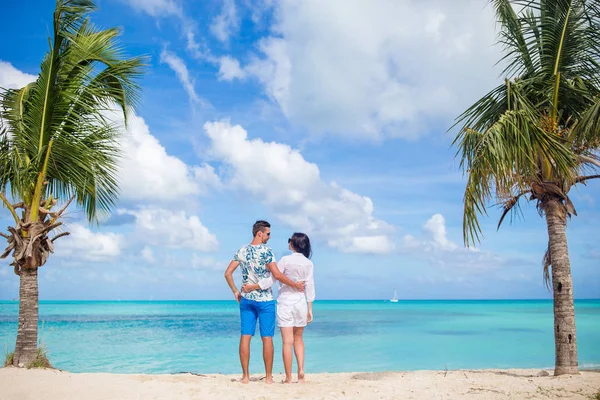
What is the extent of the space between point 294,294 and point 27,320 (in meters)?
4.33

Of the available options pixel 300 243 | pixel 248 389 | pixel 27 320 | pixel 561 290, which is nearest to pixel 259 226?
pixel 300 243

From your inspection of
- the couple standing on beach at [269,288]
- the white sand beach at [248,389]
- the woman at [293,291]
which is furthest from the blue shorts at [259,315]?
the white sand beach at [248,389]

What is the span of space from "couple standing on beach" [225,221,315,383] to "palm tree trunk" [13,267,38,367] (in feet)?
11.7

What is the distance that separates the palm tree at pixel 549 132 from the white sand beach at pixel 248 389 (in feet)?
6.09

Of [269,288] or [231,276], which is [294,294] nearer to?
[269,288]

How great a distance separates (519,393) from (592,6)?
248 inches

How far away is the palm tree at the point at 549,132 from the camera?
7.19 metres

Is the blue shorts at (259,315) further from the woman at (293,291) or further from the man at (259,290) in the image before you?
the woman at (293,291)

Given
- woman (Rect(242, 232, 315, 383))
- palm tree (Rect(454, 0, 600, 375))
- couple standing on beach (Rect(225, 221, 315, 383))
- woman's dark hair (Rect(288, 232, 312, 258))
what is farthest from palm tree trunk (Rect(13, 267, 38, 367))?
palm tree (Rect(454, 0, 600, 375))

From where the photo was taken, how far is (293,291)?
608 cm

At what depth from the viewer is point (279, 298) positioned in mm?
6090

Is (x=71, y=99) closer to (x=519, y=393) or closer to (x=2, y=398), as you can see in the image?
(x=2, y=398)

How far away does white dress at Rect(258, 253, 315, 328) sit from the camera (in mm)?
6039

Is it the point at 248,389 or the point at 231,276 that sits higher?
the point at 231,276
